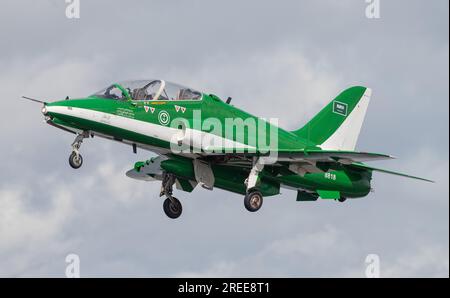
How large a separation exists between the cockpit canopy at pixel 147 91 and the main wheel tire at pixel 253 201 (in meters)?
3.41

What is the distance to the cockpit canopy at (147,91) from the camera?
31.8 meters

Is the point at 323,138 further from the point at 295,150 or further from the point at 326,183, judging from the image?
the point at 295,150

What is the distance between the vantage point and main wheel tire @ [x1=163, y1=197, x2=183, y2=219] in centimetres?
3547

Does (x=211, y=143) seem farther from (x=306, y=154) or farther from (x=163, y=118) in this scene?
(x=306, y=154)

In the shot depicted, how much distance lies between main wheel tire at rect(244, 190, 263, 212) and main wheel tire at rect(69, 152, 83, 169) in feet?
18.0

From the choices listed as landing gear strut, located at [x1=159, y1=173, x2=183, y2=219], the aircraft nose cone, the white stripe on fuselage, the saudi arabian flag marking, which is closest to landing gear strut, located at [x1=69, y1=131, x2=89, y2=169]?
the white stripe on fuselage

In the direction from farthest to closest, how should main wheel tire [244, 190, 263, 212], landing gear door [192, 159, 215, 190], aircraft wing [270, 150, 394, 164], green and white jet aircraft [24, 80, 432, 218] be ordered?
1. landing gear door [192, 159, 215, 190]
2. main wheel tire [244, 190, 263, 212]
3. aircraft wing [270, 150, 394, 164]
4. green and white jet aircraft [24, 80, 432, 218]

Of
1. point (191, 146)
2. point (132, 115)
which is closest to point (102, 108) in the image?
point (132, 115)

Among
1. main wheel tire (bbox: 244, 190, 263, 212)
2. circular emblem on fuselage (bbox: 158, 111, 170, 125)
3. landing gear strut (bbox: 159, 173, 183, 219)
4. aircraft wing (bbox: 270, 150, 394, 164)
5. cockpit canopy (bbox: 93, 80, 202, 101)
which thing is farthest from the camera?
landing gear strut (bbox: 159, 173, 183, 219)

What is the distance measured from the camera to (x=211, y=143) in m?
32.8

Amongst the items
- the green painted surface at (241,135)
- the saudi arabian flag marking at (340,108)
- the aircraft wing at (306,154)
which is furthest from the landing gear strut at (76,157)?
the saudi arabian flag marking at (340,108)

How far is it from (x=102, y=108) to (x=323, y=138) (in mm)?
9069

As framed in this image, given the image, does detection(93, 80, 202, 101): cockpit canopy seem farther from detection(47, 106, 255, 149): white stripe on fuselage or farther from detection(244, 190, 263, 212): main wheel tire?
detection(244, 190, 263, 212): main wheel tire

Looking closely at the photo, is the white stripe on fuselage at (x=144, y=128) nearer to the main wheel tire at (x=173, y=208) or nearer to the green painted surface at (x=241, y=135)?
the green painted surface at (x=241, y=135)
